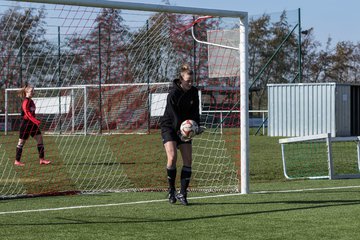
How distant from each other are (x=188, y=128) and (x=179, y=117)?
0.38 m

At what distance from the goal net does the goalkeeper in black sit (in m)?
1.34

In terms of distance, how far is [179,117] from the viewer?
10.5 meters

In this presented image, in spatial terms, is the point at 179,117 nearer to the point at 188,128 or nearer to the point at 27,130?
the point at 188,128

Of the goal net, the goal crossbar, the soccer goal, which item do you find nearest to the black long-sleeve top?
the goal crossbar

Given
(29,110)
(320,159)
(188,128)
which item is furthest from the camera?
(320,159)

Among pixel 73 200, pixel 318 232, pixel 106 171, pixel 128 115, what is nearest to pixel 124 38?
pixel 106 171

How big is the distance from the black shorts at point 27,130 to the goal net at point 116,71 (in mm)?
768

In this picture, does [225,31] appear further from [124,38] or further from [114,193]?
[114,193]

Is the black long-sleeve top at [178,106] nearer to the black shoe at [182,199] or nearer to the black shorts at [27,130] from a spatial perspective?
the black shoe at [182,199]

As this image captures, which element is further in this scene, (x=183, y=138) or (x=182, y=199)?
(x=182, y=199)

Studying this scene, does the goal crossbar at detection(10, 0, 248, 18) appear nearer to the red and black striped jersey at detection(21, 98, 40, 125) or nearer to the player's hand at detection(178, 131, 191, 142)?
the player's hand at detection(178, 131, 191, 142)

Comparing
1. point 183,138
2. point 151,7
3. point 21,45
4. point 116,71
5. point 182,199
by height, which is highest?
point 151,7

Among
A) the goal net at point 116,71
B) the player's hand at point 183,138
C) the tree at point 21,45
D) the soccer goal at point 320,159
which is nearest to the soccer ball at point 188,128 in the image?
the player's hand at point 183,138

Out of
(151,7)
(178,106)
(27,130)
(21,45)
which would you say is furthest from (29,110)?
(178,106)
